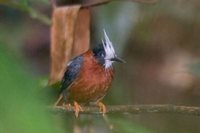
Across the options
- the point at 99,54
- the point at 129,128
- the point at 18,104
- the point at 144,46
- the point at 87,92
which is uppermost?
the point at 18,104

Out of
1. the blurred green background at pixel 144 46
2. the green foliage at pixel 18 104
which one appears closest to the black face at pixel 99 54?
the blurred green background at pixel 144 46

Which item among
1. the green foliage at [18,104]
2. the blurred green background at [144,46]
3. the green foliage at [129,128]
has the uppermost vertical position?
the green foliage at [18,104]

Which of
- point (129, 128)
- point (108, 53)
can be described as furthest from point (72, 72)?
point (129, 128)

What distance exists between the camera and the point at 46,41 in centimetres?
545

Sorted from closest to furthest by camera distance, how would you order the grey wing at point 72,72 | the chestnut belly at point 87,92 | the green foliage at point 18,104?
the green foliage at point 18,104 → the chestnut belly at point 87,92 → the grey wing at point 72,72

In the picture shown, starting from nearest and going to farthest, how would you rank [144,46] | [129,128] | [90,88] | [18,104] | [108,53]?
[18,104] < [129,128] < [108,53] < [90,88] < [144,46]

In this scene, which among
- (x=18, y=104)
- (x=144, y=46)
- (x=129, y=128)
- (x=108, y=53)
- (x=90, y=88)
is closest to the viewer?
(x=18, y=104)

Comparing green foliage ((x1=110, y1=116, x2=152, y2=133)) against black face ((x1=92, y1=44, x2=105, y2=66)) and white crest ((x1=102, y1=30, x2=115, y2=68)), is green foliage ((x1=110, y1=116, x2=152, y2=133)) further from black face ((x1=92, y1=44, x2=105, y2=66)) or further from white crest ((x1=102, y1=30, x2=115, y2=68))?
black face ((x1=92, y1=44, x2=105, y2=66))

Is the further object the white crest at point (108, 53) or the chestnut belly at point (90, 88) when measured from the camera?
the chestnut belly at point (90, 88)

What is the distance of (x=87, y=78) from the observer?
2.92 metres

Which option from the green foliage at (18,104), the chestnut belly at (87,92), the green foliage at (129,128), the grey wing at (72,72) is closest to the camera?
the green foliage at (18,104)

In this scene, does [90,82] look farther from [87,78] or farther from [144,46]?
[144,46]

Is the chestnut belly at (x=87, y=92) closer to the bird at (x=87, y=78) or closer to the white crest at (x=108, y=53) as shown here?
the bird at (x=87, y=78)

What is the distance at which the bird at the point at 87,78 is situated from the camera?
2859 mm
